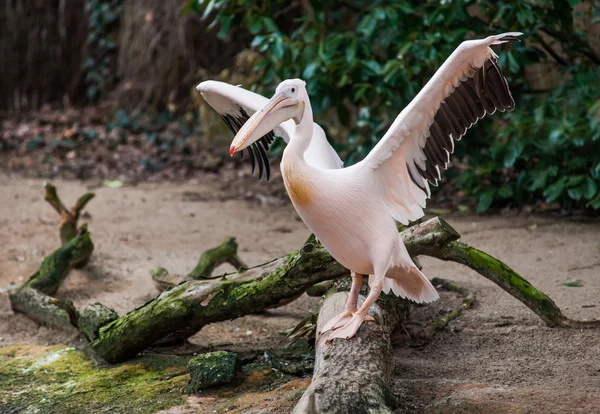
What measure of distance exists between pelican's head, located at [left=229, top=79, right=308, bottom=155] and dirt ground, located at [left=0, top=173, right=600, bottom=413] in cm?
115

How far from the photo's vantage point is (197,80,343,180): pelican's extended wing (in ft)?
11.0

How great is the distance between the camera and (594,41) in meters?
5.57

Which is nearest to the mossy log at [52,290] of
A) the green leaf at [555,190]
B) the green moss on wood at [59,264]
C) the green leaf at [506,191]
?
the green moss on wood at [59,264]

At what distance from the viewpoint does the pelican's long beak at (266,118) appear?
9.02 feet

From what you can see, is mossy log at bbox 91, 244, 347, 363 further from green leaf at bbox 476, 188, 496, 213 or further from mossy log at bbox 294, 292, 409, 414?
green leaf at bbox 476, 188, 496, 213

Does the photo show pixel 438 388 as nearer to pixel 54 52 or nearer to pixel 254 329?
pixel 254 329

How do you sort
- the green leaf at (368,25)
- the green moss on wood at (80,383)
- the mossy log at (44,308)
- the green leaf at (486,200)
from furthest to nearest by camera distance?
the green leaf at (486,200)
the green leaf at (368,25)
the mossy log at (44,308)
the green moss on wood at (80,383)

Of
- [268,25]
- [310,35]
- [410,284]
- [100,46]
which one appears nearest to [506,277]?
[410,284]

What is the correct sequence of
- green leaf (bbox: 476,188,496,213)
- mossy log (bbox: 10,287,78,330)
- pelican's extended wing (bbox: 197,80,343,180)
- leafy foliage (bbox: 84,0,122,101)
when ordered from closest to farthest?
pelican's extended wing (bbox: 197,80,343,180) < mossy log (bbox: 10,287,78,330) < green leaf (bbox: 476,188,496,213) < leafy foliage (bbox: 84,0,122,101)

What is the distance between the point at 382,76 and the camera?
17.7 feet

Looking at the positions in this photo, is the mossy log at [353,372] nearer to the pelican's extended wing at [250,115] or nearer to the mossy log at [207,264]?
the pelican's extended wing at [250,115]

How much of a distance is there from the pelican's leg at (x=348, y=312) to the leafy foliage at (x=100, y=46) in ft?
24.5

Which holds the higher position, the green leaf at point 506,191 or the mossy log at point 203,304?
the mossy log at point 203,304

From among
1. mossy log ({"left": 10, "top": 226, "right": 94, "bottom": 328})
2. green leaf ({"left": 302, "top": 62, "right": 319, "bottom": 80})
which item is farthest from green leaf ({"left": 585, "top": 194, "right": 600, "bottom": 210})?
mossy log ({"left": 10, "top": 226, "right": 94, "bottom": 328})
